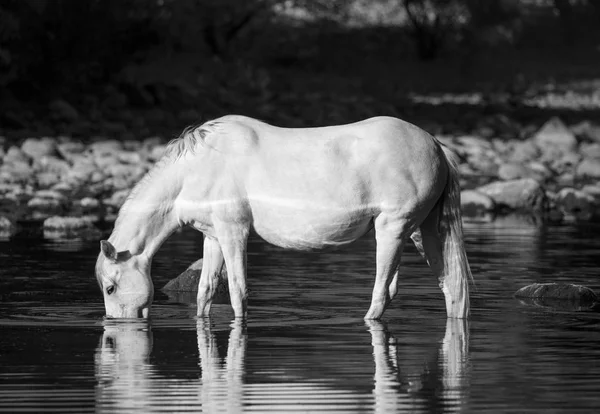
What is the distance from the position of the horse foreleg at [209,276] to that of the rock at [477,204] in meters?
9.74

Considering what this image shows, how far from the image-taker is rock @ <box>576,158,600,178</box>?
24594 mm

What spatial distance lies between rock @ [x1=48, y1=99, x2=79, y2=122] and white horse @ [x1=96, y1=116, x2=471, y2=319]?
19.3 meters

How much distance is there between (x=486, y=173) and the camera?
A: 24062 mm

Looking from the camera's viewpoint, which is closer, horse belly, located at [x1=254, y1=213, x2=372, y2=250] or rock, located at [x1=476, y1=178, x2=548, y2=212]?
horse belly, located at [x1=254, y1=213, x2=372, y2=250]

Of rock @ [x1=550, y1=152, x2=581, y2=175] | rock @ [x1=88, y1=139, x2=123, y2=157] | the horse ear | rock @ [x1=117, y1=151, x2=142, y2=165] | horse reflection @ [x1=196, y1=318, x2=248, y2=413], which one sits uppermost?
the horse ear

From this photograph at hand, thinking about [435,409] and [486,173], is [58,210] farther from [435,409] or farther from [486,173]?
[435,409]

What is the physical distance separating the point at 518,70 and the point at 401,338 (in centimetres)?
4089

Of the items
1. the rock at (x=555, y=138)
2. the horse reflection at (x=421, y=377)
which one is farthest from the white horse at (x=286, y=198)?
the rock at (x=555, y=138)

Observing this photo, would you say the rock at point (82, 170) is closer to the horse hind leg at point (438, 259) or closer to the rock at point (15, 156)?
the rock at point (15, 156)

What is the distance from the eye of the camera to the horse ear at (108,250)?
9719 mm

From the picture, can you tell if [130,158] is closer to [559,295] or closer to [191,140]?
[559,295]

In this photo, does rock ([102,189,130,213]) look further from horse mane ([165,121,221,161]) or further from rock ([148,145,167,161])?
horse mane ([165,121,221,161])

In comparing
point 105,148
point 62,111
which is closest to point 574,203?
point 105,148

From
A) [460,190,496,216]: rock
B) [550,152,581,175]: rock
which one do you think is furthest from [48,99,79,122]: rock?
[460,190,496,216]: rock
